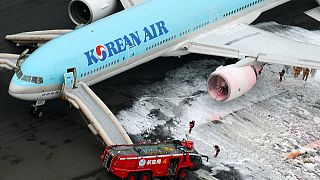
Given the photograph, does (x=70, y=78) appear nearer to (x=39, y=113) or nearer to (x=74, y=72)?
(x=74, y=72)

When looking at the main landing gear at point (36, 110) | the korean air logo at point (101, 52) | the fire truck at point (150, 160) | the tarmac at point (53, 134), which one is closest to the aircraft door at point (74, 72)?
the korean air logo at point (101, 52)

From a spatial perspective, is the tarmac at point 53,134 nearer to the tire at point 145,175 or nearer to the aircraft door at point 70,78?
the tire at point 145,175

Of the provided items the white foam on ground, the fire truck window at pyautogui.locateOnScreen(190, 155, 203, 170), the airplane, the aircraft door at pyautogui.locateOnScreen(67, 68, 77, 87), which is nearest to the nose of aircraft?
the airplane

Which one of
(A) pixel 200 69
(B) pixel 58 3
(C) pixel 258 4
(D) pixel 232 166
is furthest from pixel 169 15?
(B) pixel 58 3

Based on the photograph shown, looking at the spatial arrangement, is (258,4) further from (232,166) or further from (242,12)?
(232,166)

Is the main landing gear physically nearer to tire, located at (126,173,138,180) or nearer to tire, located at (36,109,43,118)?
tire, located at (36,109,43,118)

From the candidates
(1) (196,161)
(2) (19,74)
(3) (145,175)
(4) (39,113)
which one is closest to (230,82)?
(1) (196,161)
